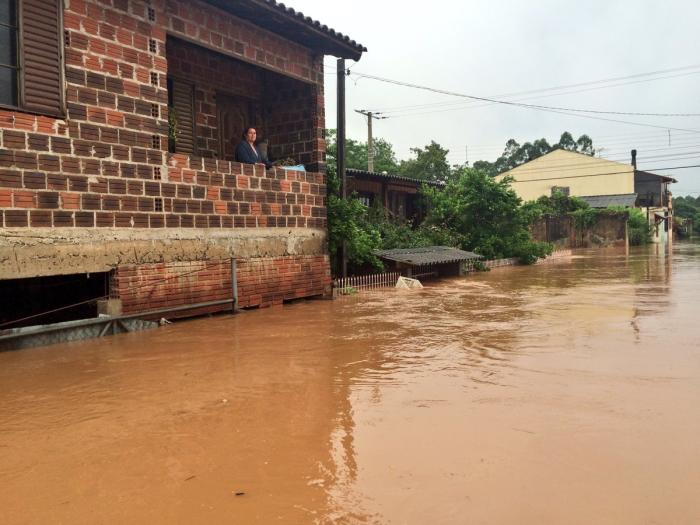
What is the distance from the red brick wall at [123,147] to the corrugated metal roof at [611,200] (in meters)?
36.8

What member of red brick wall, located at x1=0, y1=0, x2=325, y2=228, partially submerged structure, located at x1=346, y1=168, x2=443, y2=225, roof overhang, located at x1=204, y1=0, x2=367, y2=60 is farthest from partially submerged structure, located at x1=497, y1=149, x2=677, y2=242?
red brick wall, located at x1=0, y1=0, x2=325, y2=228

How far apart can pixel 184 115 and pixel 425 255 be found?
7000mm

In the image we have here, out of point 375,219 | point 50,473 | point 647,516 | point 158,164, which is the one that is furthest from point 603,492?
point 375,219

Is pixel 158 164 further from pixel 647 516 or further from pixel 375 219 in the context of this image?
pixel 375 219

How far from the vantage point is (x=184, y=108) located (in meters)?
10.6

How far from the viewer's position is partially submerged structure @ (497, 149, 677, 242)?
4308 cm

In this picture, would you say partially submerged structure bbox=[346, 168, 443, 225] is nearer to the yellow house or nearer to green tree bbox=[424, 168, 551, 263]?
green tree bbox=[424, 168, 551, 263]

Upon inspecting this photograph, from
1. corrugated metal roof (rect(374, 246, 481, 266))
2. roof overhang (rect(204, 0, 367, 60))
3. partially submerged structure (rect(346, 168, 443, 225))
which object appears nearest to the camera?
roof overhang (rect(204, 0, 367, 60))

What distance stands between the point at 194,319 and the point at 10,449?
513 cm

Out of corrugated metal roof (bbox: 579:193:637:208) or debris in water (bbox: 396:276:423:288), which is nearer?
debris in water (bbox: 396:276:423:288)

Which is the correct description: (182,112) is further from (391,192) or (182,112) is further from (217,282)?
(391,192)

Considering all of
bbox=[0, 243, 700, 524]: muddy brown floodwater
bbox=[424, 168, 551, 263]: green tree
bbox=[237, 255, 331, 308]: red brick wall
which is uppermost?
bbox=[424, 168, 551, 263]: green tree

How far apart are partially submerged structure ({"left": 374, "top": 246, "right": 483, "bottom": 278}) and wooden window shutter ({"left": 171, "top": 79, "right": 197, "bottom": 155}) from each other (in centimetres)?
519

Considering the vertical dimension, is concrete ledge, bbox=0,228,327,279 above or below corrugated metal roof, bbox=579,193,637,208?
below
